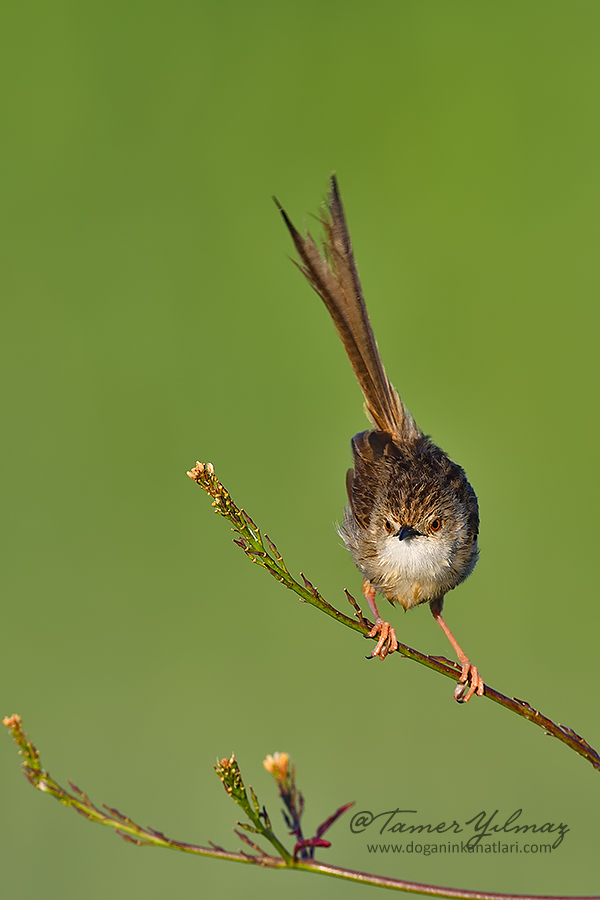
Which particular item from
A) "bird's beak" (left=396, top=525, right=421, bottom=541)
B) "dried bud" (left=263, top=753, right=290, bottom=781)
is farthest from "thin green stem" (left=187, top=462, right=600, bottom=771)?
"bird's beak" (left=396, top=525, right=421, bottom=541)

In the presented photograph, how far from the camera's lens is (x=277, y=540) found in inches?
216

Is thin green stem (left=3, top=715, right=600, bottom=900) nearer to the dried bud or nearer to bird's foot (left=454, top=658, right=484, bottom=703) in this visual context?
the dried bud

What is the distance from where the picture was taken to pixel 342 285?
2.67 m

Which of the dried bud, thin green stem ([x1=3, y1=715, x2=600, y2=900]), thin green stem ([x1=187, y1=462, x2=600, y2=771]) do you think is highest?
thin green stem ([x1=187, y1=462, x2=600, y2=771])

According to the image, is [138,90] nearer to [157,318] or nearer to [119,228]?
[119,228]

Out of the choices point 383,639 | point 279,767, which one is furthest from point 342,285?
point 279,767

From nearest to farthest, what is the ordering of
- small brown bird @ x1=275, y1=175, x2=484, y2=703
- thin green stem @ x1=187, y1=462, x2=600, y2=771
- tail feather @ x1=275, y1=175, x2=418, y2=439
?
1. thin green stem @ x1=187, y1=462, x2=600, y2=771
2. tail feather @ x1=275, y1=175, x2=418, y2=439
3. small brown bird @ x1=275, y1=175, x2=484, y2=703

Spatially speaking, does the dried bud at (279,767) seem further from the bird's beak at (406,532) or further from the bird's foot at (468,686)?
the bird's beak at (406,532)

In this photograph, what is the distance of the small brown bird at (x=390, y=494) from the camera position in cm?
267

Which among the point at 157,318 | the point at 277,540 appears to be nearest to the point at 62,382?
the point at 157,318

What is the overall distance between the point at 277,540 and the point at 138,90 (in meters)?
4.96

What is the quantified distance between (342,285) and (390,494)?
30.6 inches

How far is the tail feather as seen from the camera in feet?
8.36

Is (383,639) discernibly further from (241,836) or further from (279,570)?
(241,836)
